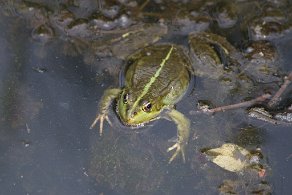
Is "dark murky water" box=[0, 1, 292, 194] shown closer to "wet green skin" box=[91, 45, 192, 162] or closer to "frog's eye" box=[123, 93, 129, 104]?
"wet green skin" box=[91, 45, 192, 162]

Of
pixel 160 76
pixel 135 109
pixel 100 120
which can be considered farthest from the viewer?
pixel 160 76

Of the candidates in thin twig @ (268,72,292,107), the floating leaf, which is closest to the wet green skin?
the floating leaf

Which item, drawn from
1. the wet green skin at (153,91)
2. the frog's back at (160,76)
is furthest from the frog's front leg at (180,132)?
the frog's back at (160,76)

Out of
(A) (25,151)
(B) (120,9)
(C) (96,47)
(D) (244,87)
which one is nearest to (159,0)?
(B) (120,9)

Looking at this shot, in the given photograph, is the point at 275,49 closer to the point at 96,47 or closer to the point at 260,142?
the point at 260,142

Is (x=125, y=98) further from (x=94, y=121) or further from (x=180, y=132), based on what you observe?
(x=180, y=132)

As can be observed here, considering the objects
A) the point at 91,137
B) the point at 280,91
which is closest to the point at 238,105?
the point at 280,91
